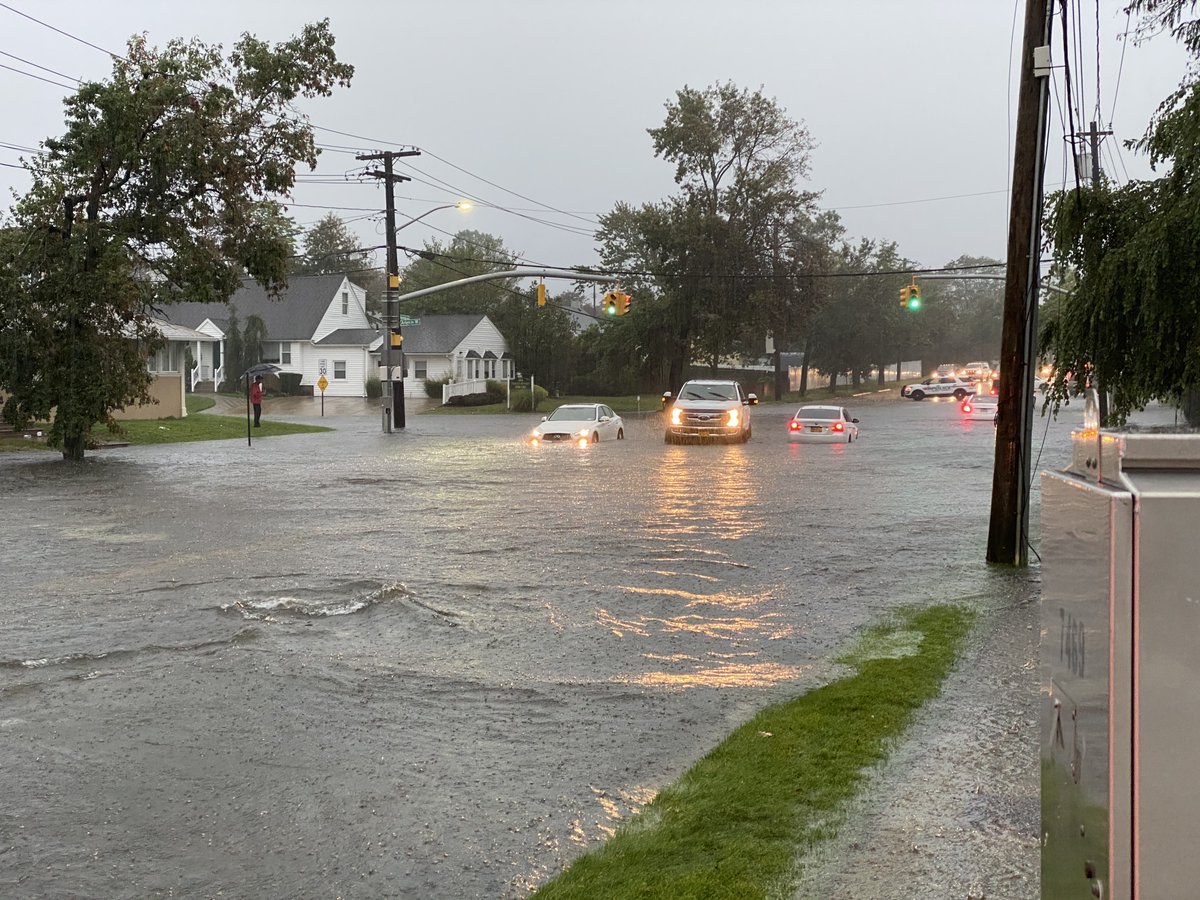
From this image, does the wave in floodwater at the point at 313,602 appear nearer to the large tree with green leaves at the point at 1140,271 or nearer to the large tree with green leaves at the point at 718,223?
the large tree with green leaves at the point at 1140,271

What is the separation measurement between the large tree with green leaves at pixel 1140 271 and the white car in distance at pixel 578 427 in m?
21.8

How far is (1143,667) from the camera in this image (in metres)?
2.17

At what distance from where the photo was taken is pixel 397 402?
4525cm

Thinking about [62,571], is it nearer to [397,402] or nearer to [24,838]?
[24,838]

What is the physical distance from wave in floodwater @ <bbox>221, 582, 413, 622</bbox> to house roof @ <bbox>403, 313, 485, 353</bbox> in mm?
64721

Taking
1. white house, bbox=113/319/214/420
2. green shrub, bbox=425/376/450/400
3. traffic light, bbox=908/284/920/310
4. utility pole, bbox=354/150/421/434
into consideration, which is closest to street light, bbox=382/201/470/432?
utility pole, bbox=354/150/421/434

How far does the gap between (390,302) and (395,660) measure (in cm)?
3527

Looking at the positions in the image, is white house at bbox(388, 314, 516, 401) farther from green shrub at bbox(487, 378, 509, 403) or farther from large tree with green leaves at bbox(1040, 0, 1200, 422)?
large tree with green leaves at bbox(1040, 0, 1200, 422)

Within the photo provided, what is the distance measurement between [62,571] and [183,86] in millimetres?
18509

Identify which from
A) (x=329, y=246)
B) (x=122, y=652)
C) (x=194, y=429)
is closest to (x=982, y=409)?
(x=194, y=429)

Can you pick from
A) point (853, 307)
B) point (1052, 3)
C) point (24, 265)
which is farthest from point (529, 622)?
point (853, 307)

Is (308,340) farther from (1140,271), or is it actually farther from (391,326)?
(1140,271)

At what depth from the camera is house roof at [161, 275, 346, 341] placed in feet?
249

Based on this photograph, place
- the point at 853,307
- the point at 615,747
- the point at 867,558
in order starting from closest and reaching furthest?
the point at 615,747
the point at 867,558
the point at 853,307
